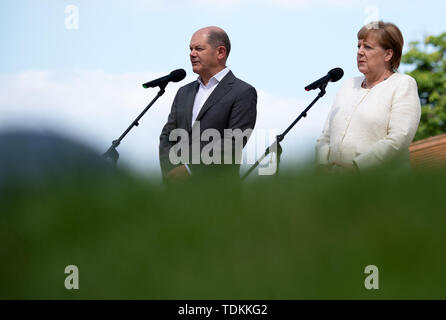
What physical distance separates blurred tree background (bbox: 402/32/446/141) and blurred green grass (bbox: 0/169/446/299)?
4797cm

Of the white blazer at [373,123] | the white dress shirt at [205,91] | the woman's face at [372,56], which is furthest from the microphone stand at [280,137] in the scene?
the white dress shirt at [205,91]

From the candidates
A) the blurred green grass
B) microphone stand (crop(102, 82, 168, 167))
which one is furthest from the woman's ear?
the blurred green grass

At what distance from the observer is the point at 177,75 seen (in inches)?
198

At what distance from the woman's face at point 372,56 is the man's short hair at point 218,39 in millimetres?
1084

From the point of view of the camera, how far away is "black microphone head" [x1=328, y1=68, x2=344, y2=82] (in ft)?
15.5

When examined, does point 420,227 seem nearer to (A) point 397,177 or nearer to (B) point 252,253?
(A) point 397,177

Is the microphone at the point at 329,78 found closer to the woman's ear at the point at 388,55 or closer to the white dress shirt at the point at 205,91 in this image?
the woman's ear at the point at 388,55

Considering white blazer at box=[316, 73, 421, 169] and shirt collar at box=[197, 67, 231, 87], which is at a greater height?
shirt collar at box=[197, 67, 231, 87]

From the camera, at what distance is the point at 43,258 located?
2.28 metres

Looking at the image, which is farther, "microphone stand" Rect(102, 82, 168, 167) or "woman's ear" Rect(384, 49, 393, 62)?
"woman's ear" Rect(384, 49, 393, 62)

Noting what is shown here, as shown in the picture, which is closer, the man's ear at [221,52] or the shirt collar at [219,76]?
the man's ear at [221,52]

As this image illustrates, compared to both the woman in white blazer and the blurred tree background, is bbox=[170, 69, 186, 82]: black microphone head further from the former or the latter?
the blurred tree background

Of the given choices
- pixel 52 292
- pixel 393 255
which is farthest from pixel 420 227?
pixel 52 292

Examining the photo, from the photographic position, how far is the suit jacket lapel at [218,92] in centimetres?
507
